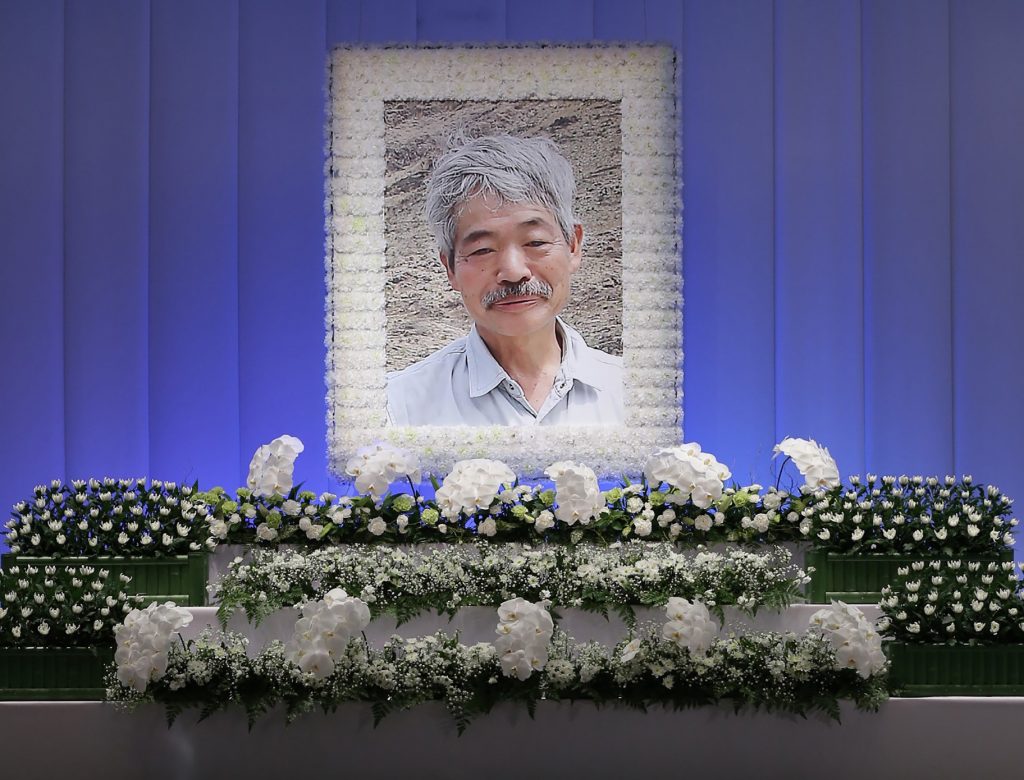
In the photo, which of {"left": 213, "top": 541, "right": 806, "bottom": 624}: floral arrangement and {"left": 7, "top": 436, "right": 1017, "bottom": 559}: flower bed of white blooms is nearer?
{"left": 213, "top": 541, "right": 806, "bottom": 624}: floral arrangement

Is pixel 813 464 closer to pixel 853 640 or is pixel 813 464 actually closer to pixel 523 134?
pixel 853 640

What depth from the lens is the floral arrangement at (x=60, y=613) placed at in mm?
3221

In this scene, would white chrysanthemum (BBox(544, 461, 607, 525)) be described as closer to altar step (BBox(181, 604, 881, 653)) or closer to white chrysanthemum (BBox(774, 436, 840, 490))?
altar step (BBox(181, 604, 881, 653))

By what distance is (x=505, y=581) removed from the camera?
365cm

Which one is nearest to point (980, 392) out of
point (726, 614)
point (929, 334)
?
point (929, 334)

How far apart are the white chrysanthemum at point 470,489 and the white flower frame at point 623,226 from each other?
1086 millimetres

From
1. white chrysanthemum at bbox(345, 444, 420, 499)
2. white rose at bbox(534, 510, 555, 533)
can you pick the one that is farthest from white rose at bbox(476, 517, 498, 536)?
white chrysanthemum at bbox(345, 444, 420, 499)

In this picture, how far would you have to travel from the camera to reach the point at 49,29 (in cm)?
556

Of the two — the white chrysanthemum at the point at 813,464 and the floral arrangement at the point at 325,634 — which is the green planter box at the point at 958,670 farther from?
the floral arrangement at the point at 325,634

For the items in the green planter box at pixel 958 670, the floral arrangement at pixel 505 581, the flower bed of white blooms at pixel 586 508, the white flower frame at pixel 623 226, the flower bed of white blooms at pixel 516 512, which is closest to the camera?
the green planter box at pixel 958 670

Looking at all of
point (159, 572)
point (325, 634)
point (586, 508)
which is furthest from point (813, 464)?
point (159, 572)

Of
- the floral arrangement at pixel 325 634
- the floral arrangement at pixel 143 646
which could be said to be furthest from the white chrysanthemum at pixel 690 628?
the floral arrangement at pixel 143 646

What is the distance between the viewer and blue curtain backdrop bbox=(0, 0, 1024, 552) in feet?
18.2

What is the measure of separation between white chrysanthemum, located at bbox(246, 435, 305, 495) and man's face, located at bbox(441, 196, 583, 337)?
1.47 metres
